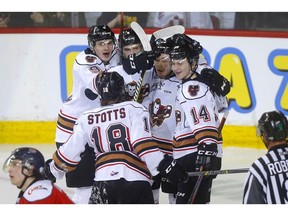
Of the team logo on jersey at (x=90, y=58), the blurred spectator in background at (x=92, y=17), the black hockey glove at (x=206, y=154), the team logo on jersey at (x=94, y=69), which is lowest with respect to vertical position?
the black hockey glove at (x=206, y=154)

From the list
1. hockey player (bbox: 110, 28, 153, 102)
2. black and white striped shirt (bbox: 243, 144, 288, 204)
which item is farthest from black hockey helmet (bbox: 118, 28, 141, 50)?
black and white striped shirt (bbox: 243, 144, 288, 204)

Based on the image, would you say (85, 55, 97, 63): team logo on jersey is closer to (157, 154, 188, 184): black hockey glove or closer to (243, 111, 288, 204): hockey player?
(157, 154, 188, 184): black hockey glove

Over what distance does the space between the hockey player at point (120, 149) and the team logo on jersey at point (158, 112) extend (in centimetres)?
74

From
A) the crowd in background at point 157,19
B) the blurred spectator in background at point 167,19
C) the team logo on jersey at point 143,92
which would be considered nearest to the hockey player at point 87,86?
the team logo on jersey at point 143,92

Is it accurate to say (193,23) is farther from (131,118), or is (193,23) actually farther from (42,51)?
(131,118)

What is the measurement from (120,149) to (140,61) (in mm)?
751

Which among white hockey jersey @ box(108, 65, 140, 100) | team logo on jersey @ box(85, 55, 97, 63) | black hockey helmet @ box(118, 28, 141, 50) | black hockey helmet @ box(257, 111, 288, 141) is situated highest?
black hockey helmet @ box(118, 28, 141, 50)

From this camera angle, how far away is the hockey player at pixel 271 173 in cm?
403

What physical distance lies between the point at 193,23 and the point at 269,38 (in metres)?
0.68

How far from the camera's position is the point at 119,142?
15.0ft

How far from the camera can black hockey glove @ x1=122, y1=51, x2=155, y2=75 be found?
520 centimetres

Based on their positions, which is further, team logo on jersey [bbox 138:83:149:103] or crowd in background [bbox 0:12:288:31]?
crowd in background [bbox 0:12:288:31]

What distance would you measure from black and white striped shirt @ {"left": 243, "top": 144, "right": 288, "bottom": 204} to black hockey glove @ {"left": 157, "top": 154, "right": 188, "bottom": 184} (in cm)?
59

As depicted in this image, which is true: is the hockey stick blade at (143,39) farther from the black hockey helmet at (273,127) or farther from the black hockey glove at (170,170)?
the black hockey helmet at (273,127)
